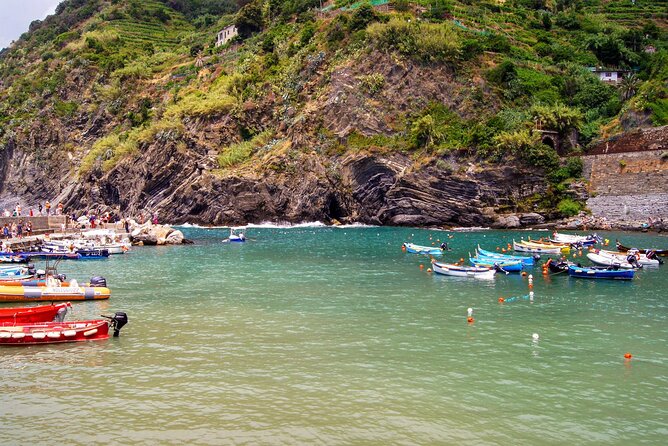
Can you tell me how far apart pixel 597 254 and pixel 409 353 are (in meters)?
30.4

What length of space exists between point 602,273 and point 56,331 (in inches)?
1350

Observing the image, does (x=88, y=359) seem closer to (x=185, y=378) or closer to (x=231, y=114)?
(x=185, y=378)

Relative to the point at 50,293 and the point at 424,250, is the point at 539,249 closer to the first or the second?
the point at 424,250

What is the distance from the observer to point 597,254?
148ft

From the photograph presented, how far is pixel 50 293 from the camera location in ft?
104

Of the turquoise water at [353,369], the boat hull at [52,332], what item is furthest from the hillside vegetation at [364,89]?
the boat hull at [52,332]

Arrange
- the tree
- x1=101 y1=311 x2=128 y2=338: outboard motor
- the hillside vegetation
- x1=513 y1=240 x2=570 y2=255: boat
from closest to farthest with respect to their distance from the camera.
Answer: x1=101 y1=311 x2=128 y2=338: outboard motor → x1=513 y1=240 x2=570 y2=255: boat → the hillside vegetation → the tree

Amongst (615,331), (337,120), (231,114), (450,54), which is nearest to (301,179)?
(337,120)

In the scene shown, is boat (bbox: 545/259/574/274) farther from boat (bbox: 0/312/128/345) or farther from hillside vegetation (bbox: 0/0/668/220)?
hillside vegetation (bbox: 0/0/668/220)

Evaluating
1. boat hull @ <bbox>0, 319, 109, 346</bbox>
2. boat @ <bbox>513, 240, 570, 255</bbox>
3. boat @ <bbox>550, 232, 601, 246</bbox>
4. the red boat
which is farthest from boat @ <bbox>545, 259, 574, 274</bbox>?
the red boat

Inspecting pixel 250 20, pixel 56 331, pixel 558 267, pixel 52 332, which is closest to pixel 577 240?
pixel 558 267

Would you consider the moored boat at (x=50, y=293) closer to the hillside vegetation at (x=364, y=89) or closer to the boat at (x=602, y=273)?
the boat at (x=602, y=273)

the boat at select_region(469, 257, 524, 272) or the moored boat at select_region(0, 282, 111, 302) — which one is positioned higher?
the boat at select_region(469, 257, 524, 272)

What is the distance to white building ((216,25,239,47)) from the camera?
130 m
